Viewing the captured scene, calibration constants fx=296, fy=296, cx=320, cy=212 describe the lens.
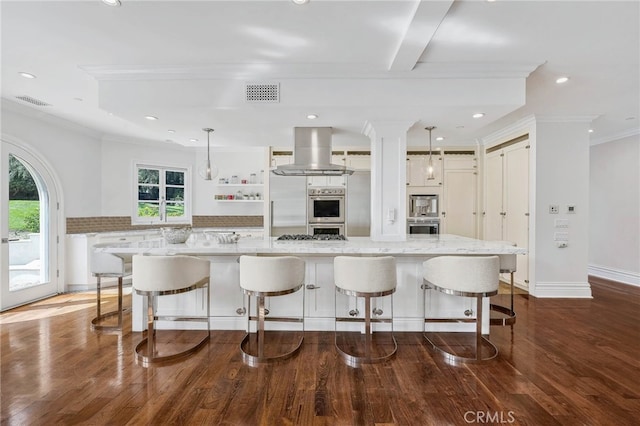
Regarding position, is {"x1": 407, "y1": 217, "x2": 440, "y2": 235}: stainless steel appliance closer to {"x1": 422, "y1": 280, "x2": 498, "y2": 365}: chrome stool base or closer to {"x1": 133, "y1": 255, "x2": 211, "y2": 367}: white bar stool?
{"x1": 422, "y1": 280, "x2": 498, "y2": 365}: chrome stool base

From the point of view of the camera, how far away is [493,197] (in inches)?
199

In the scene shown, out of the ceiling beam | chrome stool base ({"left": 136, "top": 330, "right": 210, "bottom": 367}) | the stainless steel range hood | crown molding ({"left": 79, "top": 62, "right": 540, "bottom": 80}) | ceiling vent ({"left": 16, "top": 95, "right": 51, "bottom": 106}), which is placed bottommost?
chrome stool base ({"left": 136, "top": 330, "right": 210, "bottom": 367})

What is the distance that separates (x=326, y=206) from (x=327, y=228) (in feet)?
1.25

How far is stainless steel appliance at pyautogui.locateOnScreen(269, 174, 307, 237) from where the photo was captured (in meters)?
5.13

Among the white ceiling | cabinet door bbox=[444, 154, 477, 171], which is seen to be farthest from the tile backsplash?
cabinet door bbox=[444, 154, 477, 171]

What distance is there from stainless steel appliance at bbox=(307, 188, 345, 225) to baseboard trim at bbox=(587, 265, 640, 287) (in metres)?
4.84

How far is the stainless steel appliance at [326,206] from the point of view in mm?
5086

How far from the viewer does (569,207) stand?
14.0 ft

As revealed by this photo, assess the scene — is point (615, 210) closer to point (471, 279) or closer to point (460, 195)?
point (460, 195)

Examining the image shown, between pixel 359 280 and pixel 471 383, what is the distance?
107cm

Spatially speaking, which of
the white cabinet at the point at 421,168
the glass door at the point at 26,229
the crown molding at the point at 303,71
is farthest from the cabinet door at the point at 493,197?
the glass door at the point at 26,229

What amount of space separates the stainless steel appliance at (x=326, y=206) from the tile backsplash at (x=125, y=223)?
5.15ft

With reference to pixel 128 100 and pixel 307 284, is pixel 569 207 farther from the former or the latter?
pixel 128 100

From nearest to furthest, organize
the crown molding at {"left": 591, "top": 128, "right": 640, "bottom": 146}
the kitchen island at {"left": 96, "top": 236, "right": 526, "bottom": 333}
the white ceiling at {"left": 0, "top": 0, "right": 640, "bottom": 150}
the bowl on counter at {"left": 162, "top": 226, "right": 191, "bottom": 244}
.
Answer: the white ceiling at {"left": 0, "top": 0, "right": 640, "bottom": 150}, the kitchen island at {"left": 96, "top": 236, "right": 526, "bottom": 333}, the bowl on counter at {"left": 162, "top": 226, "right": 191, "bottom": 244}, the crown molding at {"left": 591, "top": 128, "right": 640, "bottom": 146}
